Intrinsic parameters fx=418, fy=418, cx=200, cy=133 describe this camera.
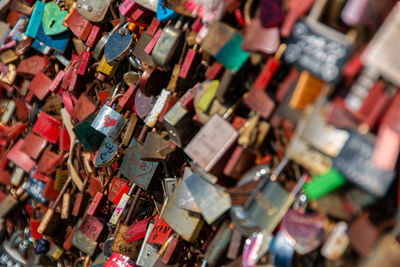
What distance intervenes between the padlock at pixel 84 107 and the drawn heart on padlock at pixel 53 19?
0.50 meters

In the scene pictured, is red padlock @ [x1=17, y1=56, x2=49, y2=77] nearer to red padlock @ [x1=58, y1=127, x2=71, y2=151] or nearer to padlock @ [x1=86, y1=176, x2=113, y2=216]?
red padlock @ [x1=58, y1=127, x2=71, y2=151]

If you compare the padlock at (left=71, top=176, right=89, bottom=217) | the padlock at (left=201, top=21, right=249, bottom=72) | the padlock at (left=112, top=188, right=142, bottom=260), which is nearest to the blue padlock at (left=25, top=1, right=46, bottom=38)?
the padlock at (left=71, top=176, right=89, bottom=217)

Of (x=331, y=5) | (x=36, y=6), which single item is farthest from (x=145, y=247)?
(x=36, y=6)

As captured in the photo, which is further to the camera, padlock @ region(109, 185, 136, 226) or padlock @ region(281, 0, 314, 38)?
padlock @ region(109, 185, 136, 226)

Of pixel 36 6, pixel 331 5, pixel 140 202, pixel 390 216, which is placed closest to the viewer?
pixel 390 216

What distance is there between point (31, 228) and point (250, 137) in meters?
2.16

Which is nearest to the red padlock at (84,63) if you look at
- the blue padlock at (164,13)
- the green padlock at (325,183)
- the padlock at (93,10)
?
the padlock at (93,10)

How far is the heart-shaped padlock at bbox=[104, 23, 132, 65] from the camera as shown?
90.8 inches

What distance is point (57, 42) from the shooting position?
9.39ft

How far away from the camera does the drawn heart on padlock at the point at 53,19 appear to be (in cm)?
281

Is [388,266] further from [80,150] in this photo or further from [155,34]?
[80,150]

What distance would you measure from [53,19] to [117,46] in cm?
80

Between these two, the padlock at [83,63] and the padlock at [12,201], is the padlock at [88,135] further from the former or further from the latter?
the padlock at [12,201]

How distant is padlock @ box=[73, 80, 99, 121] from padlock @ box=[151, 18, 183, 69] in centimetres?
77
